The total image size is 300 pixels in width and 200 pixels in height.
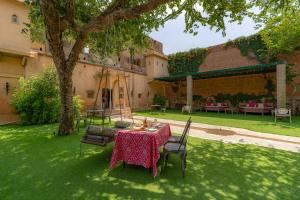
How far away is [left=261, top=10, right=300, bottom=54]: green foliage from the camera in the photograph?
13.4 meters

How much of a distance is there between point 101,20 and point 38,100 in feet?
20.4

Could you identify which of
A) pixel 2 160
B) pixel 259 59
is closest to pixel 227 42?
pixel 259 59

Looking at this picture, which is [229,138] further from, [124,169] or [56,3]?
[56,3]

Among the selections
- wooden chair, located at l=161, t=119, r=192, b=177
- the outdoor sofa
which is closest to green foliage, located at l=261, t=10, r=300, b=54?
the outdoor sofa

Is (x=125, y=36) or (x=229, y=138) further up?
(x=125, y=36)

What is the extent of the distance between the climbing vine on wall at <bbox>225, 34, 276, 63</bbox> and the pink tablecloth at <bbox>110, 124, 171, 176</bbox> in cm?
1706

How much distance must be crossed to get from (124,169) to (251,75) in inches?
688

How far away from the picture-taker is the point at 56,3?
6.58 meters

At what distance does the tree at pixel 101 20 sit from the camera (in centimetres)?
596

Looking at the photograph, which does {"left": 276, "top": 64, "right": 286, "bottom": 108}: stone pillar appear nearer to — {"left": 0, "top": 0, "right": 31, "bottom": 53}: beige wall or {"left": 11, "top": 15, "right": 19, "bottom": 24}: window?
{"left": 0, "top": 0, "right": 31, "bottom": 53}: beige wall

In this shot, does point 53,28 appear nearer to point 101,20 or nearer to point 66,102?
point 101,20

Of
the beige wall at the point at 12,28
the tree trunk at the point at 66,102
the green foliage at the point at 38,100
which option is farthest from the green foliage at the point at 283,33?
the beige wall at the point at 12,28

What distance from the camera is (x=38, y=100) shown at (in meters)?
9.70

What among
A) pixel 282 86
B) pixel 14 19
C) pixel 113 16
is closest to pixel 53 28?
pixel 113 16
